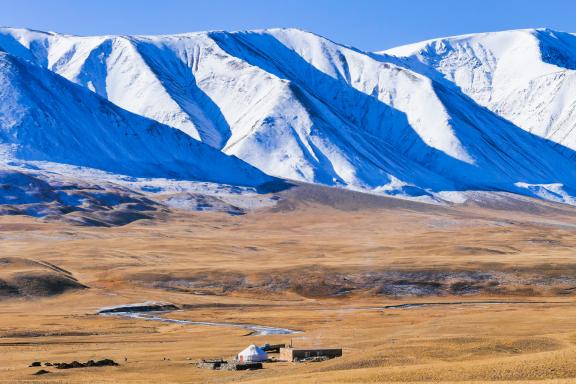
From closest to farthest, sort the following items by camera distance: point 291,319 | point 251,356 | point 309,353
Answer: point 251,356 < point 309,353 < point 291,319

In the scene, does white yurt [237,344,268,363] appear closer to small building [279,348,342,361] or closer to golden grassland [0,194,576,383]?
golden grassland [0,194,576,383]

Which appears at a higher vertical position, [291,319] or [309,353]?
[309,353]

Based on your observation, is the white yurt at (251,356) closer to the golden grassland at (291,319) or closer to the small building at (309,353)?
the golden grassland at (291,319)

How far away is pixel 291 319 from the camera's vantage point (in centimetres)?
11906

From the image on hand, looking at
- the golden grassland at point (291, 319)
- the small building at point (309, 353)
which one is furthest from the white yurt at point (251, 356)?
the small building at point (309, 353)

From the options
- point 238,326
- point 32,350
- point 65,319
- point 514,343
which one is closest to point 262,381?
point 514,343

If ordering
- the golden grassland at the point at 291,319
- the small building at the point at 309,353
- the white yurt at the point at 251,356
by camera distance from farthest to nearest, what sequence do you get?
the small building at the point at 309,353 → the white yurt at the point at 251,356 → the golden grassland at the point at 291,319

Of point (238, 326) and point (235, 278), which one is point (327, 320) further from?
point (235, 278)

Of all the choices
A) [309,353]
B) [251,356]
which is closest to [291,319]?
[309,353]

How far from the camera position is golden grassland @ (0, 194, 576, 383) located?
223 feet

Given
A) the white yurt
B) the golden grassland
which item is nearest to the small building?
the golden grassland

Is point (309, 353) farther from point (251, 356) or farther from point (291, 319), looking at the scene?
point (291, 319)

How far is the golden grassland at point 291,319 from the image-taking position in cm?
6794

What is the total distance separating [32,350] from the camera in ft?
293
